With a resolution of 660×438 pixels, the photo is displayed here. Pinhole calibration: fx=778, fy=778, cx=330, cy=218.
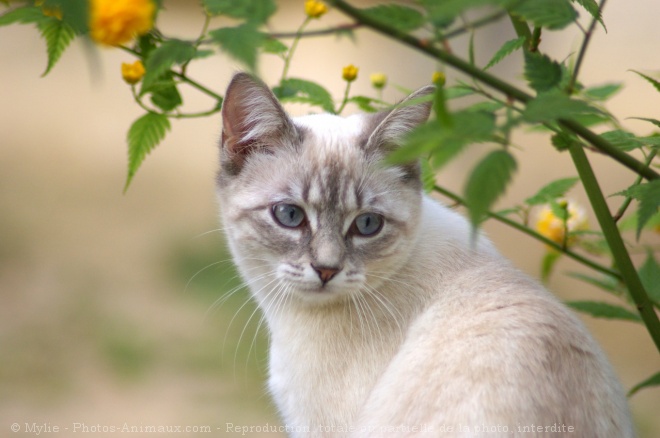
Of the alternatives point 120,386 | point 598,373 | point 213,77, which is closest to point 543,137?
point 213,77

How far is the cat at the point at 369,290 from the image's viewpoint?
1746mm

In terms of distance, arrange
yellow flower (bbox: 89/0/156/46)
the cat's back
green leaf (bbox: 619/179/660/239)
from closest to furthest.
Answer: yellow flower (bbox: 89/0/156/46) → green leaf (bbox: 619/179/660/239) → the cat's back

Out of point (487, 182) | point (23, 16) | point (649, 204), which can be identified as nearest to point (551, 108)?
point (487, 182)

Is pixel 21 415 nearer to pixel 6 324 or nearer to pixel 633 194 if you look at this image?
pixel 6 324

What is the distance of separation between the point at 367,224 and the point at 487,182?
3.63 ft

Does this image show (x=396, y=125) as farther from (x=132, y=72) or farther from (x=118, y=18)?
(x=118, y=18)

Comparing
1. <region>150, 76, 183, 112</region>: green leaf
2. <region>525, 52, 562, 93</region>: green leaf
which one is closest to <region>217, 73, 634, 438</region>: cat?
<region>150, 76, 183, 112</region>: green leaf

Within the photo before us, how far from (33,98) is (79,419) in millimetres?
2657

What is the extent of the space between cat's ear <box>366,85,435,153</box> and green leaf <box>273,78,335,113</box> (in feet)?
0.49

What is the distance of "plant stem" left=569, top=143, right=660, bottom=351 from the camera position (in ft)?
5.87

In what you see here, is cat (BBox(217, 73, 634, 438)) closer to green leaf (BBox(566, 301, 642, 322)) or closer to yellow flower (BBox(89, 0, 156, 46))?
green leaf (BBox(566, 301, 642, 322))

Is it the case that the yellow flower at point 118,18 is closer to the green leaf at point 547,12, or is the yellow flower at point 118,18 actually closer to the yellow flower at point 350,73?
the green leaf at point 547,12

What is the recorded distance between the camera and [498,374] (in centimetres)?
168

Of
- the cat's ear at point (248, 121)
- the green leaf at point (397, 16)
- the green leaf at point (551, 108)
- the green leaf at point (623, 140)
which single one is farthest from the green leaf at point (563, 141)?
the cat's ear at point (248, 121)
